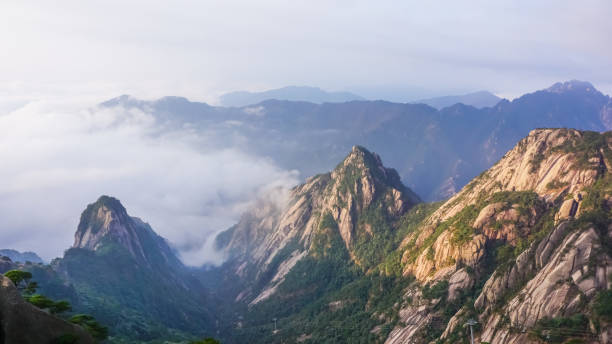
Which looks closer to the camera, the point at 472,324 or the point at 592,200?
the point at 472,324

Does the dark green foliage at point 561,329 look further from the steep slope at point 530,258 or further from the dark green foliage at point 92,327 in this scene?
the dark green foliage at point 92,327

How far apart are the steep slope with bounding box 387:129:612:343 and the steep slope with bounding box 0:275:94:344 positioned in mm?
101185

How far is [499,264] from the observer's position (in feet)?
527

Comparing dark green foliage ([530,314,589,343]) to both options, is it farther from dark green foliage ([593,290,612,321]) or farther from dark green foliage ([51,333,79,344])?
dark green foliage ([51,333,79,344])

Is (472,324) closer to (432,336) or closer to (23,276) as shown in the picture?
(432,336)

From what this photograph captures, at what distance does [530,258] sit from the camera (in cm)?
13925

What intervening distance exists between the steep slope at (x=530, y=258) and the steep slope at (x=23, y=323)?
10118cm

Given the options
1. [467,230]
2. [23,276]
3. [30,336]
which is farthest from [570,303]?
[23,276]

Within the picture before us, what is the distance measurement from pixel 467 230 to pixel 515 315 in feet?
191

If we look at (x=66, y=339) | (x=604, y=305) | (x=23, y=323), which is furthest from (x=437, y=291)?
(x=23, y=323)

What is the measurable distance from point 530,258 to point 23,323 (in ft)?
419

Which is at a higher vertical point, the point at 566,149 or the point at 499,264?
the point at 566,149

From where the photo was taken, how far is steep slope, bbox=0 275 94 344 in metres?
71.2

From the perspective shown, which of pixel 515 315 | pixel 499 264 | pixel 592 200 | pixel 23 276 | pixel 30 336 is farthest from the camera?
pixel 499 264
